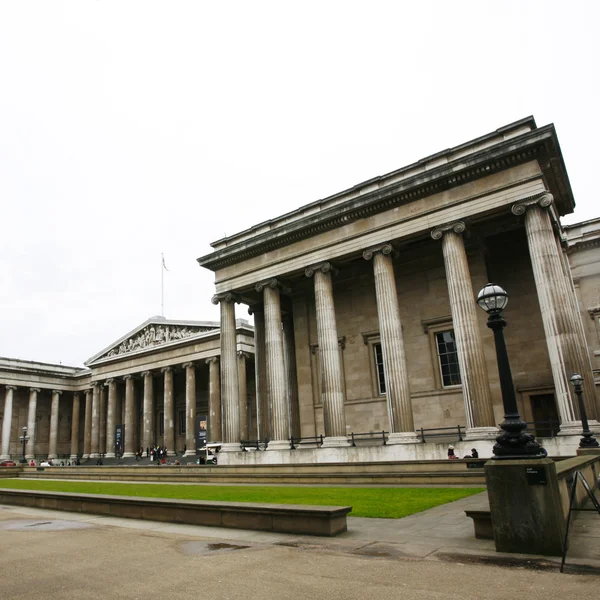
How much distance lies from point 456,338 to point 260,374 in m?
15.8

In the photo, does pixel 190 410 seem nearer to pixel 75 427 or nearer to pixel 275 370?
pixel 75 427

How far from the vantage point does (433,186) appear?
25922mm

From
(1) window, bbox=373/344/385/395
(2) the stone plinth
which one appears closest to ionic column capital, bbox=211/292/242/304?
(1) window, bbox=373/344/385/395

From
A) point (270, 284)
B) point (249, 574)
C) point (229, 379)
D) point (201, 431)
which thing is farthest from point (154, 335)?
point (249, 574)

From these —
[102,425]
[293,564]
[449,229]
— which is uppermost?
[449,229]

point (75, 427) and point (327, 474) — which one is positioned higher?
point (75, 427)

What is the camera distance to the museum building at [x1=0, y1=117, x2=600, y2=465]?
23250 mm

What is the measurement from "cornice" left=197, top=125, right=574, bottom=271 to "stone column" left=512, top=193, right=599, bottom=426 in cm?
216

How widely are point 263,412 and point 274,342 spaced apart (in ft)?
24.1

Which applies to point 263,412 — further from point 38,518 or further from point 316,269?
point 38,518

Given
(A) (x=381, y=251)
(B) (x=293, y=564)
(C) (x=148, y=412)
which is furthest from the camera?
(C) (x=148, y=412)

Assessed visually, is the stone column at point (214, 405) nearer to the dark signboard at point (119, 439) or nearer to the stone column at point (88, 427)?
the dark signboard at point (119, 439)

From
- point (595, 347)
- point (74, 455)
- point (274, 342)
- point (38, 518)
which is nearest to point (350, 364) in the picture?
point (274, 342)

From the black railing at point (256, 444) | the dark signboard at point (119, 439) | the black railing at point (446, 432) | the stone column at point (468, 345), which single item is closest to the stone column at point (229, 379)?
the black railing at point (256, 444)
